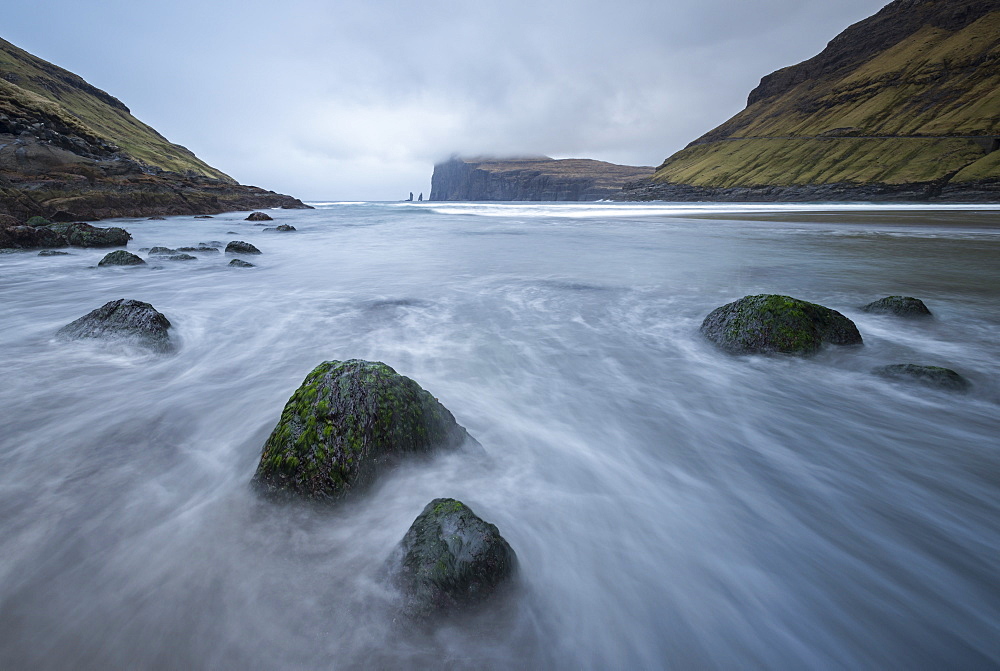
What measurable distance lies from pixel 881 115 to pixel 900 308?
87.4m

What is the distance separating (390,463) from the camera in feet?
7.84

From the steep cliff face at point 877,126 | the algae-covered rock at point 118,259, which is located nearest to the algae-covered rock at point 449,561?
the algae-covered rock at point 118,259

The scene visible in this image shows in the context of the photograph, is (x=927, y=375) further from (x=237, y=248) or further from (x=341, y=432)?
(x=237, y=248)

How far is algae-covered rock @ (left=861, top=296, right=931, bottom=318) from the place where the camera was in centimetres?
537

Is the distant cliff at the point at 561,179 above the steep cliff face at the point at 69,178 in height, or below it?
above

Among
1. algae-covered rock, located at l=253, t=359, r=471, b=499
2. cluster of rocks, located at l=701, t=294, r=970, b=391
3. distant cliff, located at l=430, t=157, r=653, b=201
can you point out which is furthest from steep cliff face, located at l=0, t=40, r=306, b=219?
distant cliff, located at l=430, t=157, r=653, b=201

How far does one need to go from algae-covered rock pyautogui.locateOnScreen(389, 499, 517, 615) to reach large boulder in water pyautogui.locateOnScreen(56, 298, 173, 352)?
4.09 m

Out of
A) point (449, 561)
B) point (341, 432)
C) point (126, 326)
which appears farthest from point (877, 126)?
point (126, 326)

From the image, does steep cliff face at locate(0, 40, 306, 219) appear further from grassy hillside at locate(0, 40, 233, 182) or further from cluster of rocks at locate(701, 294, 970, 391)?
cluster of rocks at locate(701, 294, 970, 391)

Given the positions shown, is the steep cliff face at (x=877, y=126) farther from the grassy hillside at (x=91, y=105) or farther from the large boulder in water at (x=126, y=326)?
the grassy hillside at (x=91, y=105)

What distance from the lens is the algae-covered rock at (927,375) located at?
11.6 ft

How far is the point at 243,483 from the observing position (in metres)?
2.40

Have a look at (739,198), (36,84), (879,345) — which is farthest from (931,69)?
(36,84)

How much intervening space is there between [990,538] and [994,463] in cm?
87
